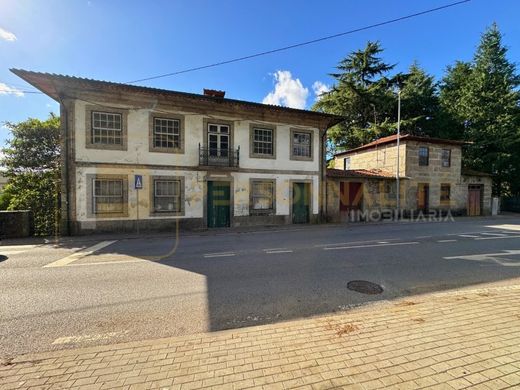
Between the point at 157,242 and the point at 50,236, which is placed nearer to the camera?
the point at 157,242

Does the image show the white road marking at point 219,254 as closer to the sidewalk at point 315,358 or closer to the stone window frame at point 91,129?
the sidewalk at point 315,358

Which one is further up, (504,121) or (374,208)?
(504,121)

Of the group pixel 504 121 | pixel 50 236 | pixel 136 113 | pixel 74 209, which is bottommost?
pixel 50 236

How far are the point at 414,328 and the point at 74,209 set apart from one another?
1372 centimetres

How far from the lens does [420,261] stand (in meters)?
6.89

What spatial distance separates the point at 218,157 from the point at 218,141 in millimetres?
992

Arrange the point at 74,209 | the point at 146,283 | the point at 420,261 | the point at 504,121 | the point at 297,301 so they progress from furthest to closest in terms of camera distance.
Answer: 1. the point at 504,121
2. the point at 74,209
3. the point at 420,261
4. the point at 146,283
5. the point at 297,301

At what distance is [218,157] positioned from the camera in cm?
1408

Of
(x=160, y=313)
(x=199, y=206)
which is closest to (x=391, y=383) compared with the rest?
(x=160, y=313)

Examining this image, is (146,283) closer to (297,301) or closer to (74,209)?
(297,301)

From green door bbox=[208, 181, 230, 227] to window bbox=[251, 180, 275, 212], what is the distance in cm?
154

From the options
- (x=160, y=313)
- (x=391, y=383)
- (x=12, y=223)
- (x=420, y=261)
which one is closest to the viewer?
(x=391, y=383)

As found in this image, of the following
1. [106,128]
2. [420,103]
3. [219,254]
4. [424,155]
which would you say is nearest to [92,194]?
[106,128]

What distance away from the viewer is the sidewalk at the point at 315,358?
233cm
